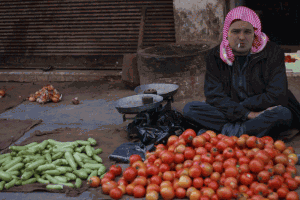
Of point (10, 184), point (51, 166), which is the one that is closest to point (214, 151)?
point (51, 166)

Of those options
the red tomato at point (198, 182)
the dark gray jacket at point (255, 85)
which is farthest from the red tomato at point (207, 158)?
the dark gray jacket at point (255, 85)

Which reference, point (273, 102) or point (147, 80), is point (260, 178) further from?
point (147, 80)

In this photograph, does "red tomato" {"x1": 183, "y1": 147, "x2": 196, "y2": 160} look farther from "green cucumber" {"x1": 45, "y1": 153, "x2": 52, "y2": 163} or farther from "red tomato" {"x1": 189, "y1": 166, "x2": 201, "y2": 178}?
"green cucumber" {"x1": 45, "y1": 153, "x2": 52, "y2": 163}

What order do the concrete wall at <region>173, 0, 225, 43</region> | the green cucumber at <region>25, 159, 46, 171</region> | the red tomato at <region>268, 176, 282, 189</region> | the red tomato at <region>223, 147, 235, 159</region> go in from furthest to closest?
the concrete wall at <region>173, 0, 225, 43</region> < the green cucumber at <region>25, 159, 46, 171</region> < the red tomato at <region>223, 147, 235, 159</region> < the red tomato at <region>268, 176, 282, 189</region>

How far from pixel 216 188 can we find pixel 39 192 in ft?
5.91

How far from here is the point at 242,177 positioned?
2674 mm

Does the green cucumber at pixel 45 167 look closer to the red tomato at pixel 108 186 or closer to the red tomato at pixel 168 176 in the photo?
the red tomato at pixel 108 186

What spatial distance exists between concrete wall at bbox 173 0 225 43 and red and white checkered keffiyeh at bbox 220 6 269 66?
3.02 metres

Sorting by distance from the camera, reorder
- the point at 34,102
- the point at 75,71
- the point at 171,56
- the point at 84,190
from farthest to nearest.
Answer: the point at 75,71 → the point at 34,102 → the point at 171,56 → the point at 84,190

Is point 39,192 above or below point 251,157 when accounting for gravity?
below

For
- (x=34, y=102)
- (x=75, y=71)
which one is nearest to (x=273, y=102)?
(x=34, y=102)

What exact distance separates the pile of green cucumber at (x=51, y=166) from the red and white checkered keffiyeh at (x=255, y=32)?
77.3 inches

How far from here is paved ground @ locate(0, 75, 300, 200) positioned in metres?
5.32

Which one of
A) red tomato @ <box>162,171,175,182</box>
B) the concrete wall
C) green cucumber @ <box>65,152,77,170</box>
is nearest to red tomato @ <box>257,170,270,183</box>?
red tomato @ <box>162,171,175,182</box>
